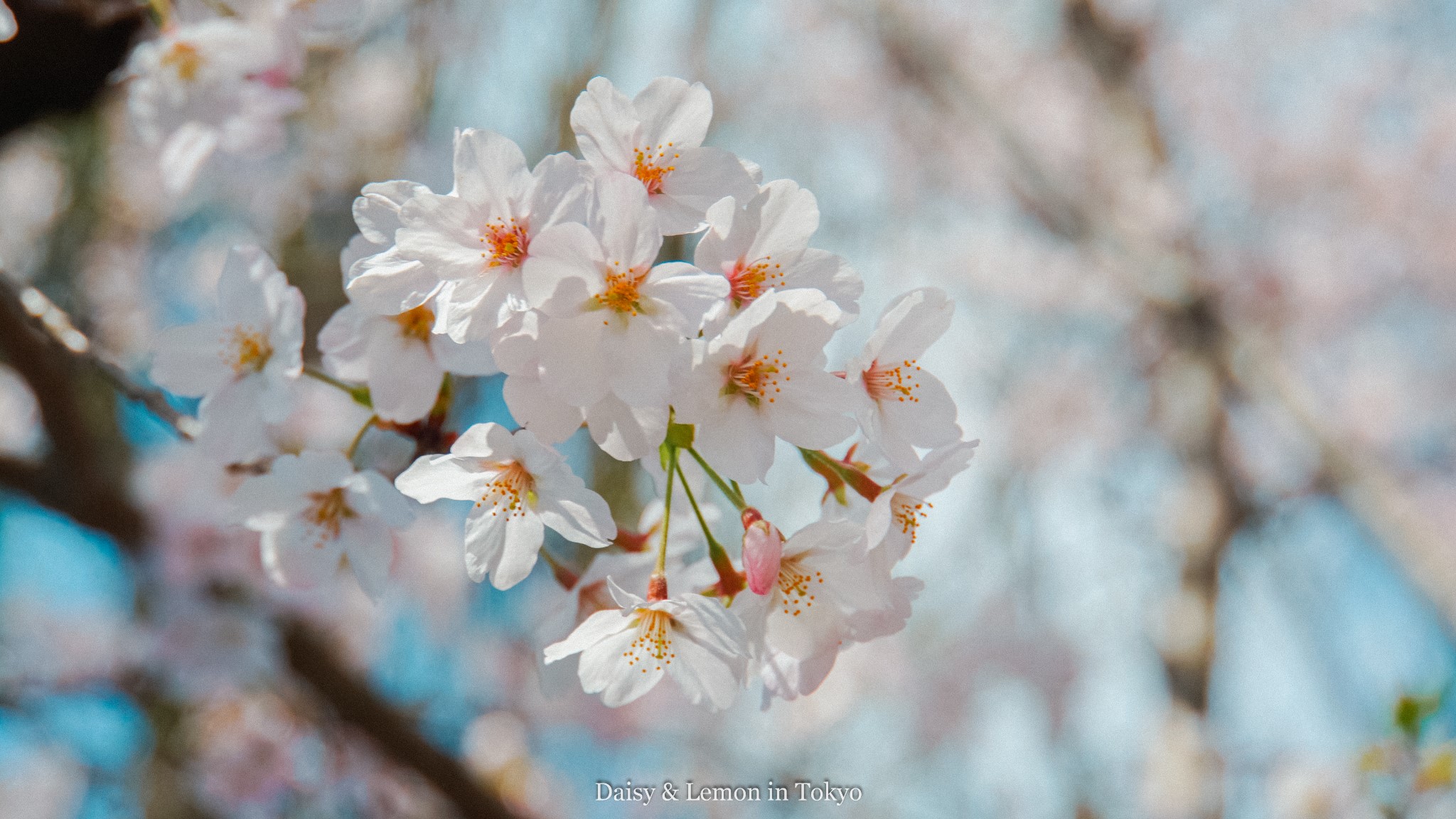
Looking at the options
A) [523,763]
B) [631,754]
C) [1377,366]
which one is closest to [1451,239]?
[1377,366]

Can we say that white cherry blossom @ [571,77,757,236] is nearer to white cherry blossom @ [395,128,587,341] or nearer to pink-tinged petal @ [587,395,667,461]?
white cherry blossom @ [395,128,587,341]

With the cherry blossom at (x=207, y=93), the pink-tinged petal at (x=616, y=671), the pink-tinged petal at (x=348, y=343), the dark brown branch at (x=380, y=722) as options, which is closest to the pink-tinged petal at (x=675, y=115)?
the pink-tinged petal at (x=348, y=343)

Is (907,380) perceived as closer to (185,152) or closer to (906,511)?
(906,511)

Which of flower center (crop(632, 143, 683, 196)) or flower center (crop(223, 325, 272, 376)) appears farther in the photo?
flower center (crop(223, 325, 272, 376))

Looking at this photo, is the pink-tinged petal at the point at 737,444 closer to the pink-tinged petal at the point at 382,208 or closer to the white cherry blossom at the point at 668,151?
the white cherry blossom at the point at 668,151

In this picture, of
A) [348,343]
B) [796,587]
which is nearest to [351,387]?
[348,343]

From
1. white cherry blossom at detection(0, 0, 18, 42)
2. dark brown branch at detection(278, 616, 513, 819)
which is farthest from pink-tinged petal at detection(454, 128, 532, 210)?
dark brown branch at detection(278, 616, 513, 819)

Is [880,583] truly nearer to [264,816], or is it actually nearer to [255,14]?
[255,14]
